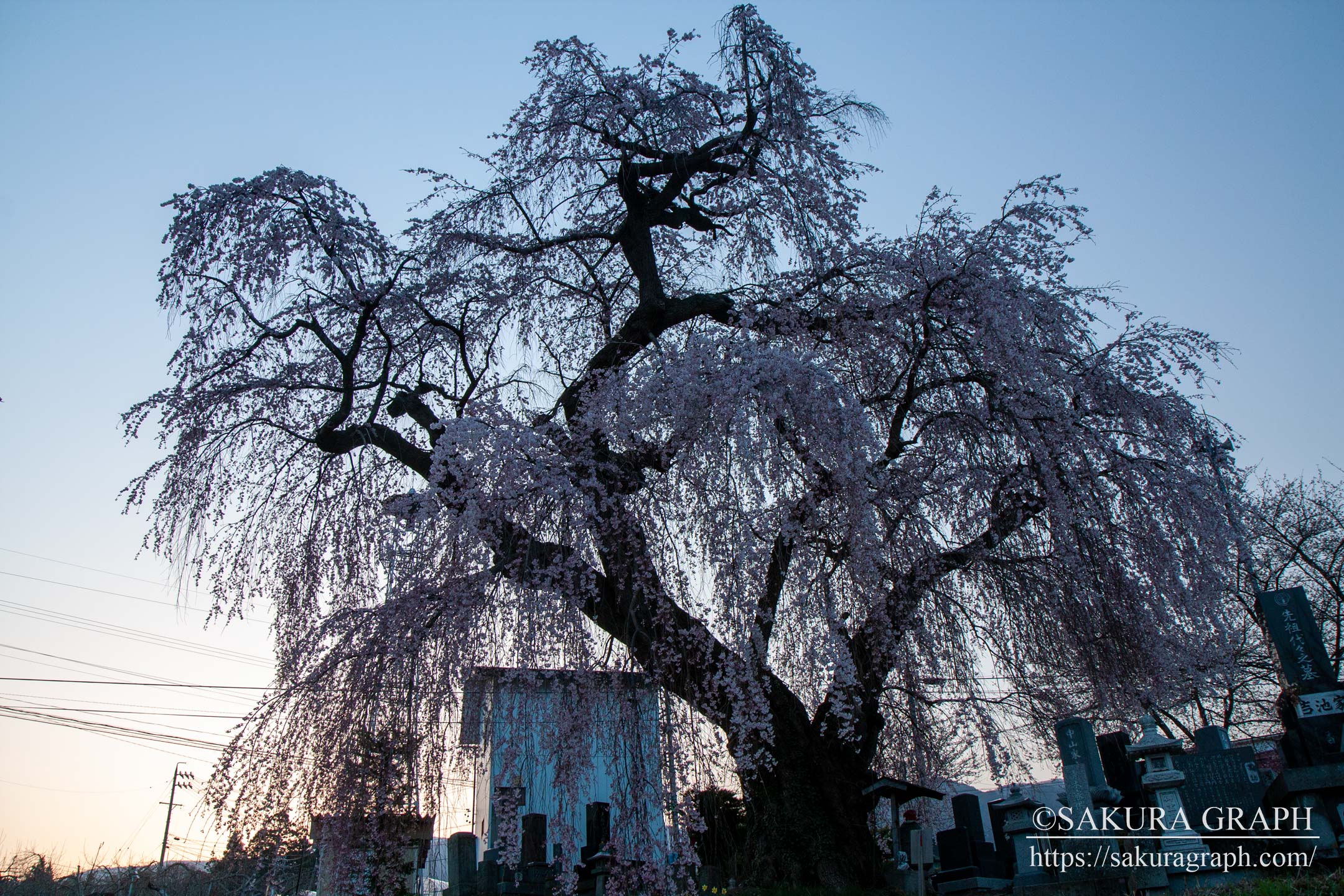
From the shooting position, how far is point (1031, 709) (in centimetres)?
899

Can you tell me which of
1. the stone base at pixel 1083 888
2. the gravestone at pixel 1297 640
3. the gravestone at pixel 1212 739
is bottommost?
the stone base at pixel 1083 888

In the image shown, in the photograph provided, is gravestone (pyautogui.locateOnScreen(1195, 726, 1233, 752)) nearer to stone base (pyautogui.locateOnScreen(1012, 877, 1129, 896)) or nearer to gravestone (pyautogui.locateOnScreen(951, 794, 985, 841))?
stone base (pyautogui.locateOnScreen(1012, 877, 1129, 896))

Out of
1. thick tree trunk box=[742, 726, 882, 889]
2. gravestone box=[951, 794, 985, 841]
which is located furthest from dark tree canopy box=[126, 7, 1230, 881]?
gravestone box=[951, 794, 985, 841]

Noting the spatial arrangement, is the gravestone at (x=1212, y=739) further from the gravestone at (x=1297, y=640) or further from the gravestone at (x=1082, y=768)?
the gravestone at (x=1082, y=768)

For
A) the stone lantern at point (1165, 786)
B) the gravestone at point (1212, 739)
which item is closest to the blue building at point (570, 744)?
the stone lantern at point (1165, 786)

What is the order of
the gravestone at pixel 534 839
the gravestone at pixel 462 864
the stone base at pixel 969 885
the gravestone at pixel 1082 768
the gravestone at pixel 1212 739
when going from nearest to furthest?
the gravestone at pixel 1082 768
the stone base at pixel 969 885
the gravestone at pixel 1212 739
the gravestone at pixel 534 839
the gravestone at pixel 462 864

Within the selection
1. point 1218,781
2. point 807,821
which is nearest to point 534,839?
point 807,821

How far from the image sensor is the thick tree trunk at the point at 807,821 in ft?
21.5

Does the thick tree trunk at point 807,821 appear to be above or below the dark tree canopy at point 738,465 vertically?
below

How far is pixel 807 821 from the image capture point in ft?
22.0

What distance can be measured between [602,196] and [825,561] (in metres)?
5.24

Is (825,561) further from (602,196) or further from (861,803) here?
(602,196)

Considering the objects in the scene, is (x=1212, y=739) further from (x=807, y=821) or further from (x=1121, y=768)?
(x=807, y=821)

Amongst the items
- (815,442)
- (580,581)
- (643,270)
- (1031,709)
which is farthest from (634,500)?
(1031,709)
